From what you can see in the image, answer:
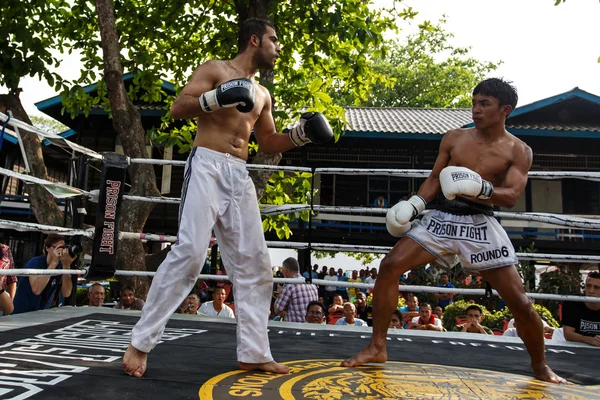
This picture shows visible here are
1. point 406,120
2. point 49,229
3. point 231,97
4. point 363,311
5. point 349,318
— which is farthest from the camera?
point 406,120

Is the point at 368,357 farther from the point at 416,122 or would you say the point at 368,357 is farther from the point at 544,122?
the point at 416,122

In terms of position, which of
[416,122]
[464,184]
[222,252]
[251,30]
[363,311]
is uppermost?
[416,122]

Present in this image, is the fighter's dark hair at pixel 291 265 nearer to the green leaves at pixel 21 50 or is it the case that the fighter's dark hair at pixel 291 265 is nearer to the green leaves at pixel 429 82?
the green leaves at pixel 21 50

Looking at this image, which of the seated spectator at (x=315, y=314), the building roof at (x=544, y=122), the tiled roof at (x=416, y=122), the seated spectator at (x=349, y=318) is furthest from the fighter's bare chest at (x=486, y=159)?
the building roof at (x=544, y=122)

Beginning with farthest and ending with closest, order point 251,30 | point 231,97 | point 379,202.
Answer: point 379,202
point 251,30
point 231,97

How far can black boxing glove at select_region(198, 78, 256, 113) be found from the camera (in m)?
1.95

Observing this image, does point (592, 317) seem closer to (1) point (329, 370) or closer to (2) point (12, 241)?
(1) point (329, 370)

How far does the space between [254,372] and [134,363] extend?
444 millimetres

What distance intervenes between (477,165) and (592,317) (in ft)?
5.52

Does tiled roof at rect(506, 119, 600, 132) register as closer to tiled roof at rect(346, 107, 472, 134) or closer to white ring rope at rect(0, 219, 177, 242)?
tiled roof at rect(346, 107, 472, 134)

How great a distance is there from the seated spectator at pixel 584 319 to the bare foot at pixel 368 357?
5.75ft

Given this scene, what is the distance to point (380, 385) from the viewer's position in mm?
1810

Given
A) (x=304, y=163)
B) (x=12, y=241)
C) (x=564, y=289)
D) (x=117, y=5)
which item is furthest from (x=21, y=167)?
(x=564, y=289)

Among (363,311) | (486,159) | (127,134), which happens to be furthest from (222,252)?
(363,311)
